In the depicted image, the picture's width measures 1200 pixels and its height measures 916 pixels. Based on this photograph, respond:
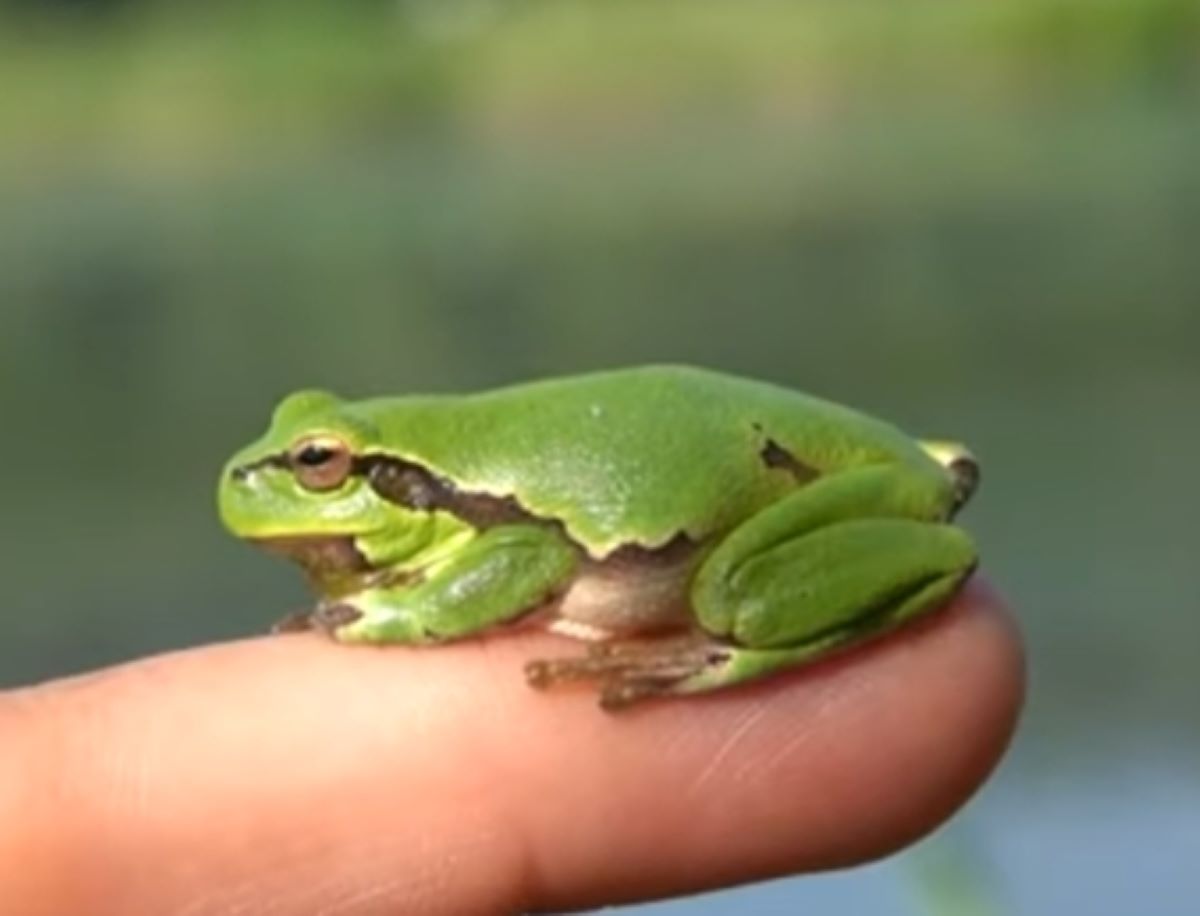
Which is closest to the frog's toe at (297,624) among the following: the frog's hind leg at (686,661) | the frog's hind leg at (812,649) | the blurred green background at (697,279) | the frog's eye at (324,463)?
the frog's eye at (324,463)

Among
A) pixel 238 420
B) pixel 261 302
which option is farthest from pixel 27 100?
pixel 238 420

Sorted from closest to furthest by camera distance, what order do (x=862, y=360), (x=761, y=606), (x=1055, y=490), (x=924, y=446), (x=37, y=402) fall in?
(x=761, y=606), (x=924, y=446), (x=1055, y=490), (x=862, y=360), (x=37, y=402)

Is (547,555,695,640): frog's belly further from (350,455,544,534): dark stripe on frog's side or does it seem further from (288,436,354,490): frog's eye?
(288,436,354,490): frog's eye

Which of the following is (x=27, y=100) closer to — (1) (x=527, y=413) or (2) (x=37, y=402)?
(2) (x=37, y=402)

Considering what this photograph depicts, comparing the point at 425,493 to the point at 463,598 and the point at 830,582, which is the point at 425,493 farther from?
the point at 830,582

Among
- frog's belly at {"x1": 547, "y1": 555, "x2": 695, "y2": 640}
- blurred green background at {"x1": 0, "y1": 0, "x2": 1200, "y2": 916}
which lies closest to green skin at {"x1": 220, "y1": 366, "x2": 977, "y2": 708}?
frog's belly at {"x1": 547, "y1": 555, "x2": 695, "y2": 640}
